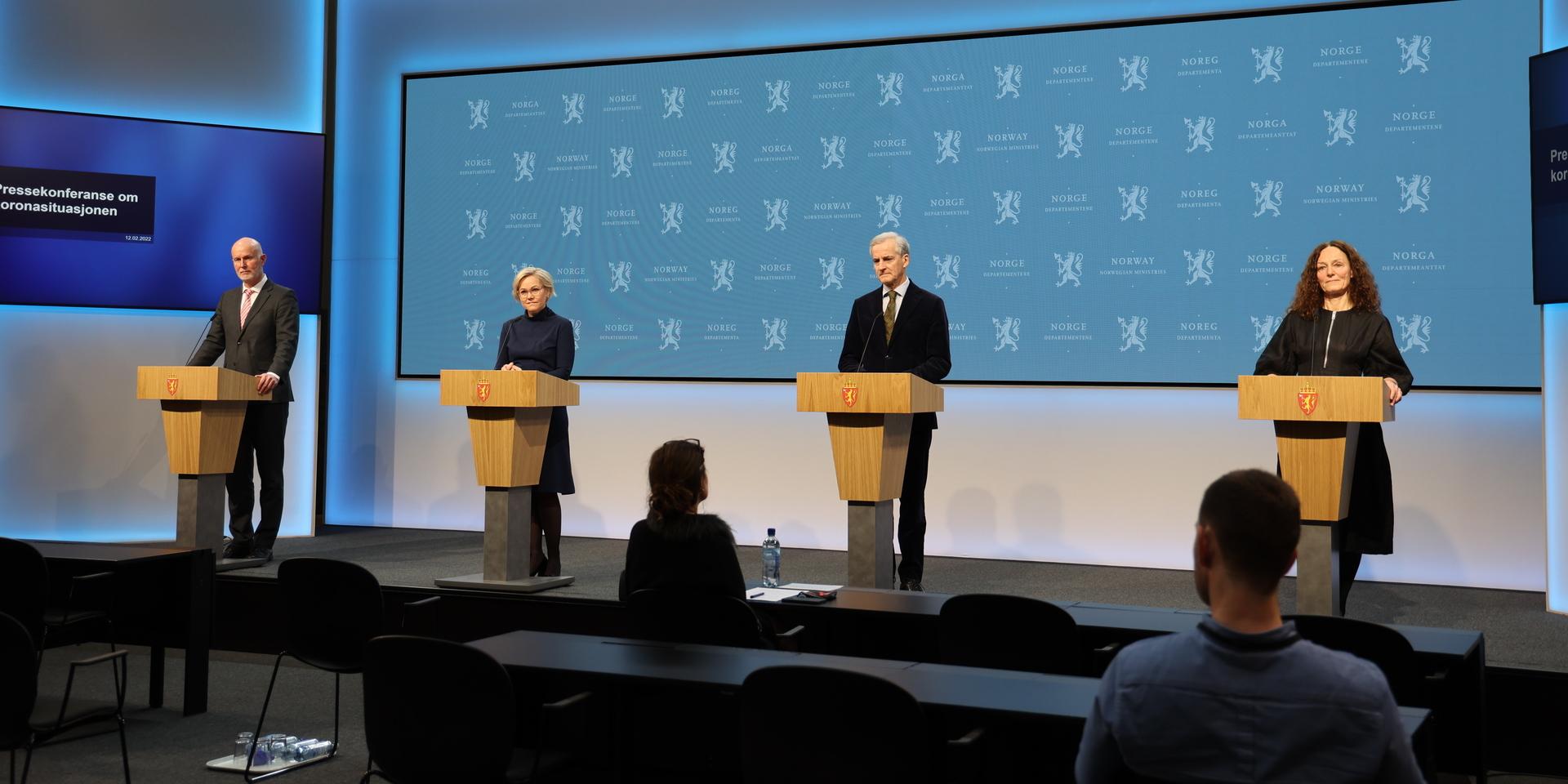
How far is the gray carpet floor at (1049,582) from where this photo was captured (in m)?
5.16

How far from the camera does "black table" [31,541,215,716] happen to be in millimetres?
5074

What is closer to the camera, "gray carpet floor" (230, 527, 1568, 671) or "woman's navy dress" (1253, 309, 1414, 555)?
"woman's navy dress" (1253, 309, 1414, 555)

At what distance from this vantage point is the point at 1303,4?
262 inches

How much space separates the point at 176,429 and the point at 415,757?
398 centimetres

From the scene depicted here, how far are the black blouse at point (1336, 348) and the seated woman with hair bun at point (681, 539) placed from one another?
101 inches

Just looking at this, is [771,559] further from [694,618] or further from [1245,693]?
[1245,693]

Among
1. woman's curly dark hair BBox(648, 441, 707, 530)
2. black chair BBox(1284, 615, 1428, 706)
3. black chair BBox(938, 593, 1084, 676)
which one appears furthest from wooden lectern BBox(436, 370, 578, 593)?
black chair BBox(1284, 615, 1428, 706)

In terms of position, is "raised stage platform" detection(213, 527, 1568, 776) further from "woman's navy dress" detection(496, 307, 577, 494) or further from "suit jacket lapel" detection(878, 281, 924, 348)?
"suit jacket lapel" detection(878, 281, 924, 348)


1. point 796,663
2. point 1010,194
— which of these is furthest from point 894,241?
point 796,663

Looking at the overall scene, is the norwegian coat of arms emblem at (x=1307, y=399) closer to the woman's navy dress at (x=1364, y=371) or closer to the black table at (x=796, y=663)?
the woman's navy dress at (x=1364, y=371)

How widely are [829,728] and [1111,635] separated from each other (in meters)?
1.35

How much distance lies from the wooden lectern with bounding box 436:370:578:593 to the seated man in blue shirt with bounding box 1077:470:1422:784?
4089mm

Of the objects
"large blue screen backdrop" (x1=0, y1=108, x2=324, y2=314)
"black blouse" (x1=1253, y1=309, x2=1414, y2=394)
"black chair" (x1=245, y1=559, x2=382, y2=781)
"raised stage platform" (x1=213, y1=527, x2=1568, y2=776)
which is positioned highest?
"large blue screen backdrop" (x1=0, y1=108, x2=324, y2=314)

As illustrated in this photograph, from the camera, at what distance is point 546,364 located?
613 cm
